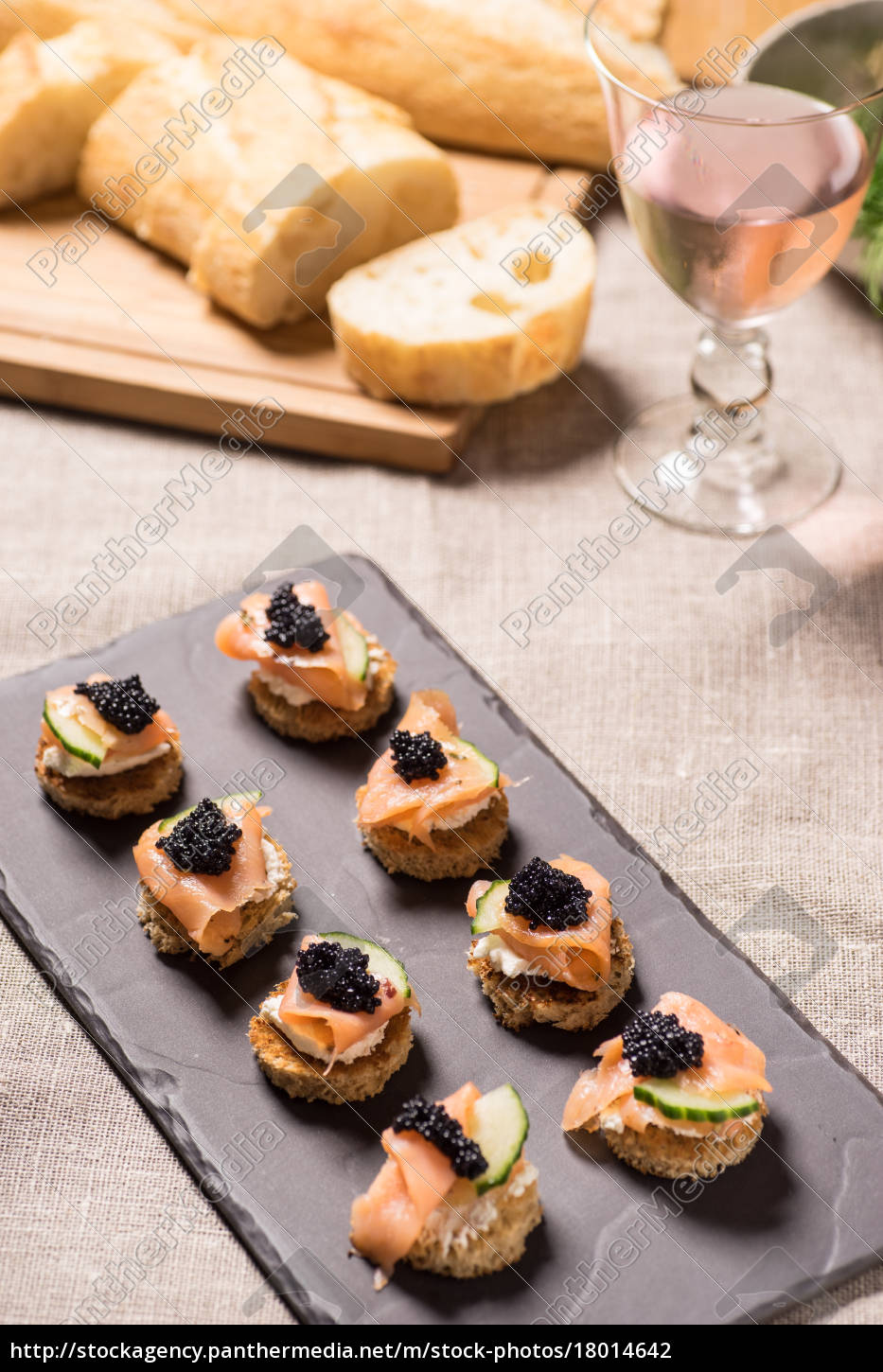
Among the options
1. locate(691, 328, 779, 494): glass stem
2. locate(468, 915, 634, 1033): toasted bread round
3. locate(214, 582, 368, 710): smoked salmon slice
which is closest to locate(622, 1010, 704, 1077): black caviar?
locate(468, 915, 634, 1033): toasted bread round

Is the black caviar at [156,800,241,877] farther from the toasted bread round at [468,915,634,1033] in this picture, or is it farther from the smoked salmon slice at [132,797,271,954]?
the toasted bread round at [468,915,634,1033]

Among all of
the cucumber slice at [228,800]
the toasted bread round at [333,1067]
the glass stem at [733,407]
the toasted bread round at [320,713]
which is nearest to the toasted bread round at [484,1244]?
the toasted bread round at [333,1067]

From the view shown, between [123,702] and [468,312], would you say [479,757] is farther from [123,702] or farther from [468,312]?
[468,312]

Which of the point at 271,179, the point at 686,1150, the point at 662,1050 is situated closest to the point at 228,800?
the point at 662,1050

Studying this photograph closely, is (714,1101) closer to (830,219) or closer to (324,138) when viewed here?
(830,219)

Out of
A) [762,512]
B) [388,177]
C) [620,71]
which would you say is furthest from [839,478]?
[388,177]

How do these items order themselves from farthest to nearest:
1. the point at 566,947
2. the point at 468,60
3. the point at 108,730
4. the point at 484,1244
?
the point at 468,60 → the point at 108,730 → the point at 566,947 → the point at 484,1244
